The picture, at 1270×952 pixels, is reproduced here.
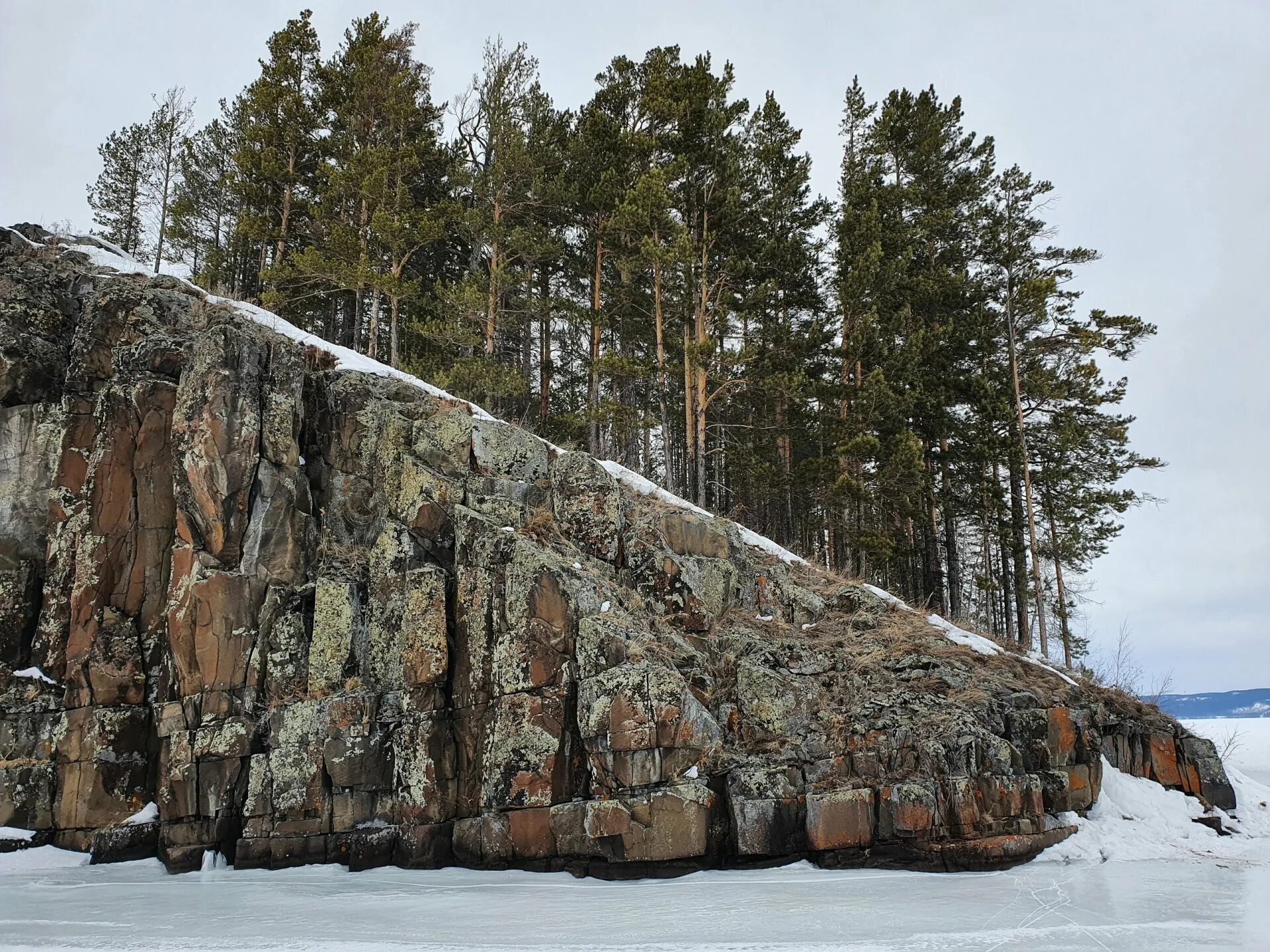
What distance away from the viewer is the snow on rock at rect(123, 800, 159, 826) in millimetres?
11102

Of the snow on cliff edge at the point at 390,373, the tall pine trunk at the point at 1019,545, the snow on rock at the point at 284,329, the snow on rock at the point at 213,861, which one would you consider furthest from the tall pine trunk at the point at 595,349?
the snow on rock at the point at 213,861

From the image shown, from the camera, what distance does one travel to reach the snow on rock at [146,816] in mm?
11102

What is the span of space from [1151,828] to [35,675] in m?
17.7

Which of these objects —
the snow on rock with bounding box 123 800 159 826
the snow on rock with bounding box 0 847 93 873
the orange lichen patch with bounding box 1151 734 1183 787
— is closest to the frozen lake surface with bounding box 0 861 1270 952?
the snow on rock with bounding box 0 847 93 873

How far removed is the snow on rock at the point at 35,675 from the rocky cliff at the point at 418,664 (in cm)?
8

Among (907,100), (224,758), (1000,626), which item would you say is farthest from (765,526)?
(224,758)

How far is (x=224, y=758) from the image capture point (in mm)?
10945

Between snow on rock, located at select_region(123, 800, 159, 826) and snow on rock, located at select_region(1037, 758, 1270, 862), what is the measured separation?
12801 mm

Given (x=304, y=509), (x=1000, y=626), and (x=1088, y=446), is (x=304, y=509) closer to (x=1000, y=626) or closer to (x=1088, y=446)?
(x=1088, y=446)

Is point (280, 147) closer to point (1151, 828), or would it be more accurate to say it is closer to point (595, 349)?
point (595, 349)

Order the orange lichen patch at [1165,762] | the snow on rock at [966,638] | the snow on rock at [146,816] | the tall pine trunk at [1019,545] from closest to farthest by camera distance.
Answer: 1. the snow on rock at [146,816]
2. the orange lichen patch at [1165,762]
3. the snow on rock at [966,638]
4. the tall pine trunk at [1019,545]

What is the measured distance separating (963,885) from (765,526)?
21.5m

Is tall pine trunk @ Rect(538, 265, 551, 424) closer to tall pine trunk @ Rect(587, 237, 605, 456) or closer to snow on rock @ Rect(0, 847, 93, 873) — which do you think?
tall pine trunk @ Rect(587, 237, 605, 456)

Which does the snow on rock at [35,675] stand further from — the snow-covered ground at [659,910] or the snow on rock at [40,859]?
the snow-covered ground at [659,910]
